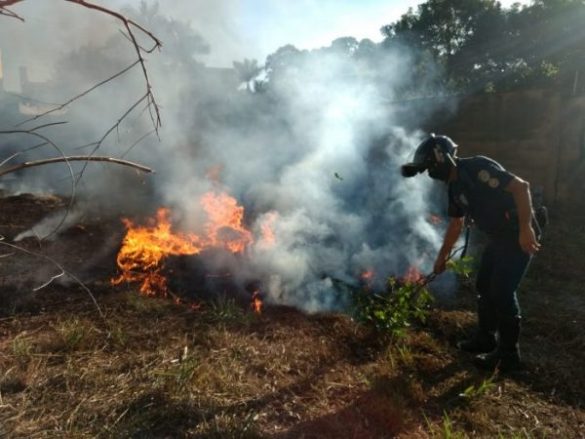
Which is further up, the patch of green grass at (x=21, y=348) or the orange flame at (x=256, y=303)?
the patch of green grass at (x=21, y=348)

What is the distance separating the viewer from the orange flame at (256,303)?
4754mm

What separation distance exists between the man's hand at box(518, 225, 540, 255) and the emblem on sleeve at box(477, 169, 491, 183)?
51 cm

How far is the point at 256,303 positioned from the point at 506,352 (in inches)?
99.8

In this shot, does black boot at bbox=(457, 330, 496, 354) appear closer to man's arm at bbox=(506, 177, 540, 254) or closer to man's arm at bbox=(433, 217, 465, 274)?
man's arm at bbox=(433, 217, 465, 274)

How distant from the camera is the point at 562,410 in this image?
11.0 ft

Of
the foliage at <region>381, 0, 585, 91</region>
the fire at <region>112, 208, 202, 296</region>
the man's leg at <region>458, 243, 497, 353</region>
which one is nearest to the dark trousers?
the man's leg at <region>458, 243, 497, 353</region>

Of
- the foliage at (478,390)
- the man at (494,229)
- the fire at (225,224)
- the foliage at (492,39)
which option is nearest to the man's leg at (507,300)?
the man at (494,229)

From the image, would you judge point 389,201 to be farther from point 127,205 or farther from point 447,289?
point 127,205

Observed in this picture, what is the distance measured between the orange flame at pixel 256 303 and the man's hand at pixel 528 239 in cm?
264

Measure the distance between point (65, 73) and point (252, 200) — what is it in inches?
537

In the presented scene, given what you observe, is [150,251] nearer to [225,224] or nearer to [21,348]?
[225,224]

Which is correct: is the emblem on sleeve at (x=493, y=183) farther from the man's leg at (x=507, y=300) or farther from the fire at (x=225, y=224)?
the fire at (x=225, y=224)

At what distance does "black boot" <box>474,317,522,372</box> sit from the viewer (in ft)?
12.4

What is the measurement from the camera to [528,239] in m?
3.48
